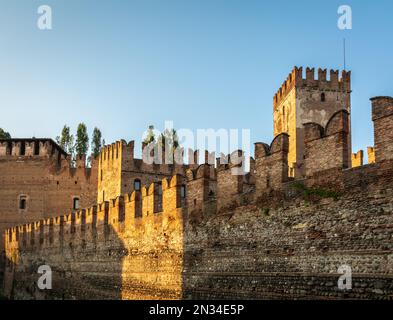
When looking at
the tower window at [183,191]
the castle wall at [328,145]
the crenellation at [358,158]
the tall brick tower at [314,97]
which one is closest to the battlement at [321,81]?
the tall brick tower at [314,97]

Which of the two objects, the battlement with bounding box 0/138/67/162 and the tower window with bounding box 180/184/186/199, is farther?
the battlement with bounding box 0/138/67/162

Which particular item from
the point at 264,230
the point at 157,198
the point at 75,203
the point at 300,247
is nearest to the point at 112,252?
the point at 157,198

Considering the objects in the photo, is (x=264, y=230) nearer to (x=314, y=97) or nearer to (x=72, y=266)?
(x=72, y=266)

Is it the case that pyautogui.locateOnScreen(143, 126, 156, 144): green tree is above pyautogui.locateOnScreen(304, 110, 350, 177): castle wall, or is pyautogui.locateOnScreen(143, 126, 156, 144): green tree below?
above

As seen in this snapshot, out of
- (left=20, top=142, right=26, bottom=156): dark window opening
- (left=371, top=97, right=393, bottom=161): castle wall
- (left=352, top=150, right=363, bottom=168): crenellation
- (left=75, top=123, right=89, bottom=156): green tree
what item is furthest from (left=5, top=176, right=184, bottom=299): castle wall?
(left=75, top=123, right=89, bottom=156): green tree

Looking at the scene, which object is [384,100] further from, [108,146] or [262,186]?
[108,146]

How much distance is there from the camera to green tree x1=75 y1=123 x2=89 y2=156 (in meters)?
51.2

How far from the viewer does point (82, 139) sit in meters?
51.4

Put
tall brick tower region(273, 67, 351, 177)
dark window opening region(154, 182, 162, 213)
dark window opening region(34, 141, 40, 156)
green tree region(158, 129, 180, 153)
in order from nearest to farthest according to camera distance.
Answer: dark window opening region(154, 182, 162, 213) → tall brick tower region(273, 67, 351, 177) → dark window opening region(34, 141, 40, 156) → green tree region(158, 129, 180, 153)

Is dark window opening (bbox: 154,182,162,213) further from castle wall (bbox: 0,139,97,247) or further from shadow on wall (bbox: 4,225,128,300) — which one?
castle wall (bbox: 0,139,97,247)

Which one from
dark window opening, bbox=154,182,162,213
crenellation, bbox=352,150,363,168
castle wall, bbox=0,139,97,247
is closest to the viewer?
dark window opening, bbox=154,182,162,213

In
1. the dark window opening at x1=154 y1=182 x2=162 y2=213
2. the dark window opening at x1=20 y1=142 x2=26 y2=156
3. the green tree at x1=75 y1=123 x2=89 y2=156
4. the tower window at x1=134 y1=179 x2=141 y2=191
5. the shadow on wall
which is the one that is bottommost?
the shadow on wall

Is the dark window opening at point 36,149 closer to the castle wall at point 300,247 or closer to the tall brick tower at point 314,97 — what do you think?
the tall brick tower at point 314,97

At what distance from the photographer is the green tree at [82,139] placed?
51.2m
